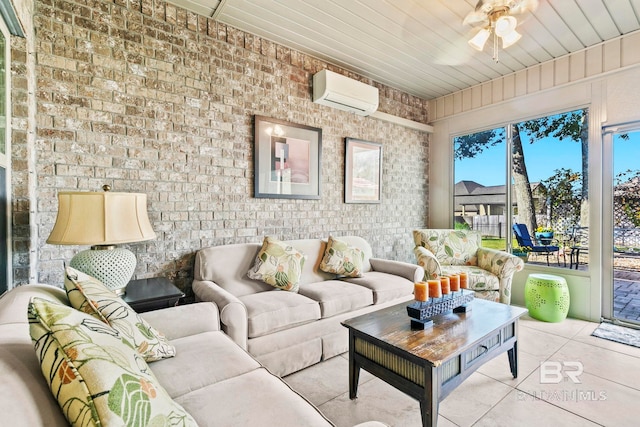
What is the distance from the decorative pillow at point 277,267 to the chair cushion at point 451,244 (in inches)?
75.0

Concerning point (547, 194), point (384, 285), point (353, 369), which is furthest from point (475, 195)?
point (353, 369)

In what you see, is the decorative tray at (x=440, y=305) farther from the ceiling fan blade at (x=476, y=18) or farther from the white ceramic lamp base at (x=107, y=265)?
the ceiling fan blade at (x=476, y=18)

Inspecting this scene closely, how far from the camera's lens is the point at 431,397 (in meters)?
1.47

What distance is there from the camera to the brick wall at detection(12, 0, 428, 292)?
2.09 meters

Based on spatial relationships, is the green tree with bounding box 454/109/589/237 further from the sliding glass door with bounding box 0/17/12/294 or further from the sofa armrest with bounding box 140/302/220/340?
the sliding glass door with bounding box 0/17/12/294

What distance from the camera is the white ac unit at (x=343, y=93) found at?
328cm

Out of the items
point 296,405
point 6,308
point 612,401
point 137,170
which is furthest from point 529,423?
point 137,170

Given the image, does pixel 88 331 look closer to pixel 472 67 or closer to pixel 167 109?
pixel 167 109

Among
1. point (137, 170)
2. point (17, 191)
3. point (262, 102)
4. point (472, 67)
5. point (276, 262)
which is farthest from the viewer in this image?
point (472, 67)

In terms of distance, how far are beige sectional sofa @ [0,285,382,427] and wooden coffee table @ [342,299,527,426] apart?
2.09 feet

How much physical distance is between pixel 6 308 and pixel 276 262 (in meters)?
1.71

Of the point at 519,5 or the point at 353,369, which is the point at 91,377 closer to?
the point at 353,369

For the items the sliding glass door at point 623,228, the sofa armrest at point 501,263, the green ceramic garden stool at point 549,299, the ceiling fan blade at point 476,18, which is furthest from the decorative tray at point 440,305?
the sliding glass door at point 623,228

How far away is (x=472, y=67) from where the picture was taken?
367 cm
